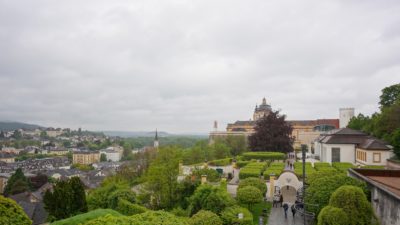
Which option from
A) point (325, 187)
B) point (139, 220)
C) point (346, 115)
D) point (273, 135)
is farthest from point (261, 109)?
point (139, 220)

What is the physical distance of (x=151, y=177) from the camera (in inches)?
1095

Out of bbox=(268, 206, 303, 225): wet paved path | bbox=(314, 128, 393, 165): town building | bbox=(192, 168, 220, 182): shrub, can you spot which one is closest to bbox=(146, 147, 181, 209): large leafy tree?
bbox=(192, 168, 220, 182): shrub

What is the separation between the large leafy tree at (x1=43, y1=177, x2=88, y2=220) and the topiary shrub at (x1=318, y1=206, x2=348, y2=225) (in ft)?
52.7

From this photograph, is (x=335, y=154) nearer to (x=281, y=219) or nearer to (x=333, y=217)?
(x=281, y=219)

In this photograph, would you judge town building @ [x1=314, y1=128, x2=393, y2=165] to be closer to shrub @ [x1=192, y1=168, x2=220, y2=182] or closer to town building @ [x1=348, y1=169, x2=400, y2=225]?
shrub @ [x1=192, y1=168, x2=220, y2=182]

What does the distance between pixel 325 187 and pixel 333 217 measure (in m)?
3.42

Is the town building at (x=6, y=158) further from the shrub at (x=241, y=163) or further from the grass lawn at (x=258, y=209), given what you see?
the grass lawn at (x=258, y=209)

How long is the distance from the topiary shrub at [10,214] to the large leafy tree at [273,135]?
3469 cm

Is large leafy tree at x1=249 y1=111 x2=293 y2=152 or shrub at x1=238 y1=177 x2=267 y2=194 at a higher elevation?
large leafy tree at x1=249 y1=111 x2=293 y2=152

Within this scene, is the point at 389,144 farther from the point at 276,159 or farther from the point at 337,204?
the point at 337,204

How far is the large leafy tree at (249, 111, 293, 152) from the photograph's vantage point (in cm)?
4494

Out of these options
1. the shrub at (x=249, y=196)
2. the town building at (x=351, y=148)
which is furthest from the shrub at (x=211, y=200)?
the town building at (x=351, y=148)

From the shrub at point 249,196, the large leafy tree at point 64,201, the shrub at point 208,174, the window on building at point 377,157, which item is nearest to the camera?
the shrub at point 249,196

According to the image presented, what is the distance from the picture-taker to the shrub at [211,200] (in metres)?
19.3
